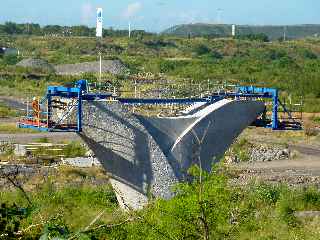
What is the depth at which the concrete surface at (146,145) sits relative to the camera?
1891 centimetres

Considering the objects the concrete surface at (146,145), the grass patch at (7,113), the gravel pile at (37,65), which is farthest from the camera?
the gravel pile at (37,65)

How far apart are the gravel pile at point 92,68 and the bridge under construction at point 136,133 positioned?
1983 inches

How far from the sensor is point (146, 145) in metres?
19.6

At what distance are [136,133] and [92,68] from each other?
183ft

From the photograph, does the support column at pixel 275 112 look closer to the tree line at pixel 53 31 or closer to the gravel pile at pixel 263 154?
the gravel pile at pixel 263 154

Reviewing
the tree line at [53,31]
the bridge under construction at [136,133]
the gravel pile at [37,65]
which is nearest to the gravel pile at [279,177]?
the bridge under construction at [136,133]

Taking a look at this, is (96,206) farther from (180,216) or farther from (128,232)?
(180,216)

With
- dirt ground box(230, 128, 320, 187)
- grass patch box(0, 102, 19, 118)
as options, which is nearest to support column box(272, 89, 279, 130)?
dirt ground box(230, 128, 320, 187)

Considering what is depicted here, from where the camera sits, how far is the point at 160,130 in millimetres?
20234

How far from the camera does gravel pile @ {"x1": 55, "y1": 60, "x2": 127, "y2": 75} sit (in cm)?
7275

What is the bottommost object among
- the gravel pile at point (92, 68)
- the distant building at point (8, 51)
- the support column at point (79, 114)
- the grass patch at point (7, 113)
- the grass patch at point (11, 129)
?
the grass patch at point (11, 129)

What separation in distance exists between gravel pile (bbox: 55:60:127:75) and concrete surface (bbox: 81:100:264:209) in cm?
5052

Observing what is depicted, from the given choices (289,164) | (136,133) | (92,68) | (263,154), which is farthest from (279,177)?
(92,68)

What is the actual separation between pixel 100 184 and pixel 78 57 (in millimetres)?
66802
